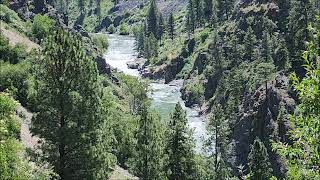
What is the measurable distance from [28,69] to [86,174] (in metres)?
26.1

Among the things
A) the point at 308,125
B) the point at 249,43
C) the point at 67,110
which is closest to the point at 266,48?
the point at 249,43

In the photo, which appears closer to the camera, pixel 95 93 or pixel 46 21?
pixel 95 93

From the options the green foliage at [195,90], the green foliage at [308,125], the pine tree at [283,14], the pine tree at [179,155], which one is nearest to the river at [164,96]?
the green foliage at [195,90]

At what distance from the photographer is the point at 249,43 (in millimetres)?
120750

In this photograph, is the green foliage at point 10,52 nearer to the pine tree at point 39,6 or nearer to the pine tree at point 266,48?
the pine tree at point 39,6

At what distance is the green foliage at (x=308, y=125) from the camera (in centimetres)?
→ 1284

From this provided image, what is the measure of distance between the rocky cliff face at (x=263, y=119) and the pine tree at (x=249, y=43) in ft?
80.7

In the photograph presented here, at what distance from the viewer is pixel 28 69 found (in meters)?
53.6

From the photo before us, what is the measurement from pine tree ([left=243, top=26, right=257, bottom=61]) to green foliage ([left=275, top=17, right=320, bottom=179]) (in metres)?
109

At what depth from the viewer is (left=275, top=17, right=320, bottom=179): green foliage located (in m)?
12.8

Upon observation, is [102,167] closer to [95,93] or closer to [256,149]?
[95,93]

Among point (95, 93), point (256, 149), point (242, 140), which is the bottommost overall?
point (242, 140)

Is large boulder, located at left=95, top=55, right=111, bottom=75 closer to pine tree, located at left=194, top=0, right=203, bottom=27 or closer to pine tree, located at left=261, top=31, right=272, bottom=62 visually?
pine tree, located at left=261, top=31, right=272, bottom=62

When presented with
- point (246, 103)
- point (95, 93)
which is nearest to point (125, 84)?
point (246, 103)
